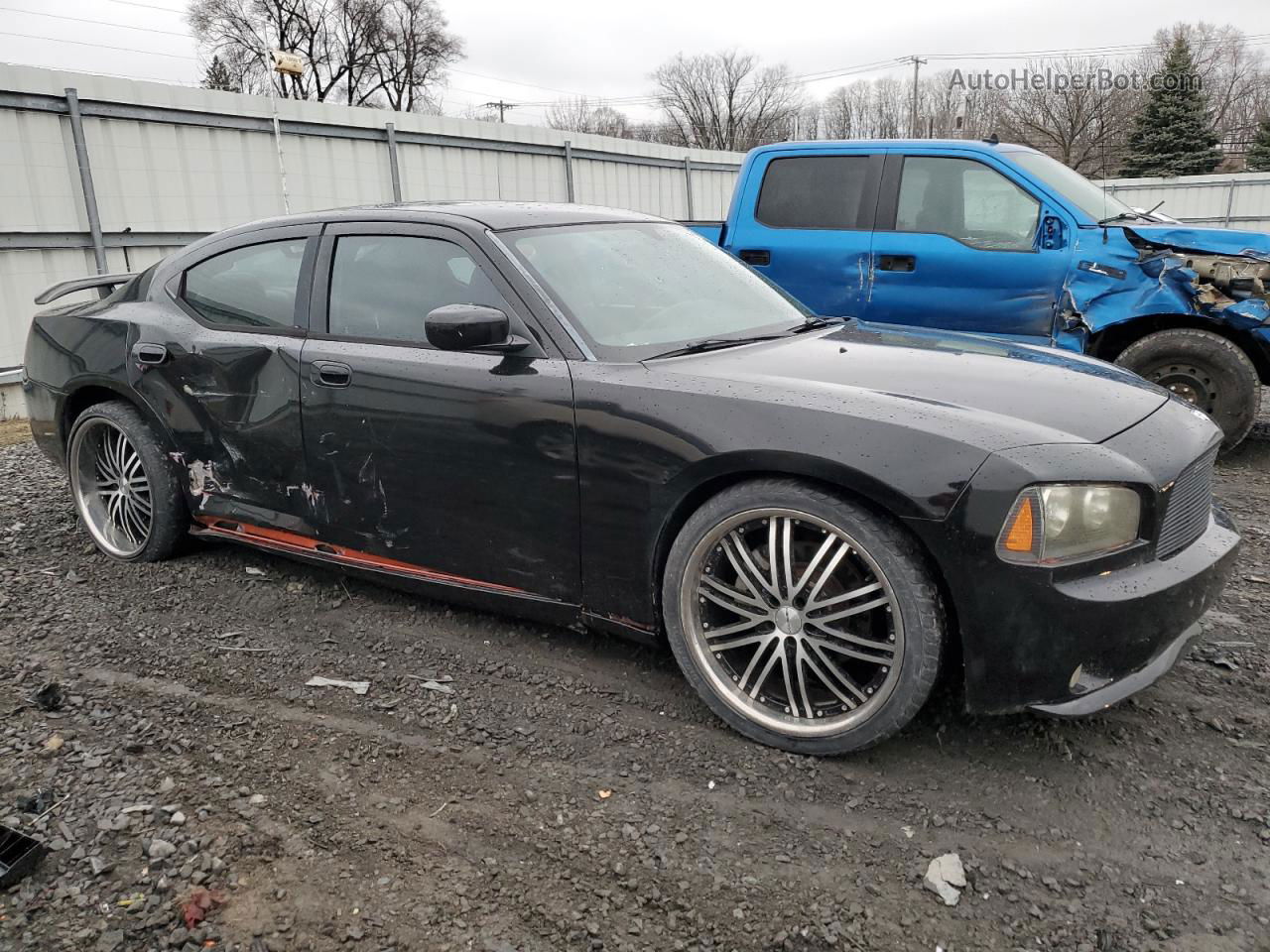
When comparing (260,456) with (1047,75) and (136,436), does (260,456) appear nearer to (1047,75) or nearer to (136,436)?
(136,436)

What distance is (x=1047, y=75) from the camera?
160 feet

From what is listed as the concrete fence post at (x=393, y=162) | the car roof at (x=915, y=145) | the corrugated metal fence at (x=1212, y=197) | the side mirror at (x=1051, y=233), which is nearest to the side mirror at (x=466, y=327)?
the car roof at (x=915, y=145)

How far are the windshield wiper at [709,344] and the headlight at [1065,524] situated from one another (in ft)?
3.92

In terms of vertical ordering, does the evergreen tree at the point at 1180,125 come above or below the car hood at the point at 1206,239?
above

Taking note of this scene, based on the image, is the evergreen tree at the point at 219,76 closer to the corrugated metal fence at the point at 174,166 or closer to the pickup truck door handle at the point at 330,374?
the corrugated metal fence at the point at 174,166

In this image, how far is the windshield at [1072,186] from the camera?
595 cm

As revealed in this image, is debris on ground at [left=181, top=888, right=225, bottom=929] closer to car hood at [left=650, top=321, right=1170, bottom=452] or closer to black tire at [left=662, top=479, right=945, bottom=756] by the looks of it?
black tire at [left=662, top=479, right=945, bottom=756]

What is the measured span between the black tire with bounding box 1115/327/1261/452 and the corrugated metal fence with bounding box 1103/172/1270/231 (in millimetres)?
17989

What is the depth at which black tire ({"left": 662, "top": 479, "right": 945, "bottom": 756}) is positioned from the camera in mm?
2436

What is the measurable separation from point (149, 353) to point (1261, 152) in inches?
1742

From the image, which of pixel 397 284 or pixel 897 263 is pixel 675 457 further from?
pixel 897 263

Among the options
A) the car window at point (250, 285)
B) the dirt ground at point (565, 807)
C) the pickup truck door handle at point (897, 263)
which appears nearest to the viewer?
the dirt ground at point (565, 807)

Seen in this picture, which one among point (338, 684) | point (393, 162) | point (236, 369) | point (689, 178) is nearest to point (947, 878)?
point (338, 684)

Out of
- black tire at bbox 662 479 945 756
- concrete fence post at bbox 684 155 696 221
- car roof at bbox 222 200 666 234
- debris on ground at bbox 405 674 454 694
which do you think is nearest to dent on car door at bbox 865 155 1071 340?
car roof at bbox 222 200 666 234
